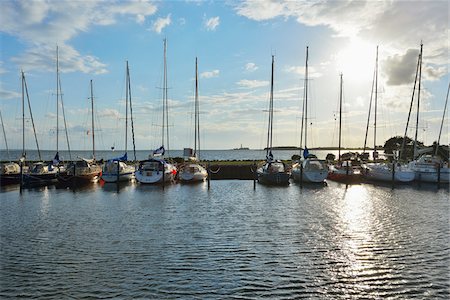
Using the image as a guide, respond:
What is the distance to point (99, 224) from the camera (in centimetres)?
2055

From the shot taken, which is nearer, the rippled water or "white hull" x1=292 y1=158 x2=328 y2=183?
the rippled water

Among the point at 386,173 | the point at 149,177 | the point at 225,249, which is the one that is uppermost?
the point at 386,173

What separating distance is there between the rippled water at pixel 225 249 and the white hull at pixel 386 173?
13.8 metres

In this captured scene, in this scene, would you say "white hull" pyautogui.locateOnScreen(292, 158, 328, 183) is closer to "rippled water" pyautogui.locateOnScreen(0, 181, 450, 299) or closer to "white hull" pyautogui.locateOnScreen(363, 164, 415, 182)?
"white hull" pyautogui.locateOnScreen(363, 164, 415, 182)

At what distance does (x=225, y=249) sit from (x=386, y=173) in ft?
113

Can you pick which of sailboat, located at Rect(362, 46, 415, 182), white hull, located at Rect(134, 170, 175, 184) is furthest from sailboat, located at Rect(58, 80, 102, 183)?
sailboat, located at Rect(362, 46, 415, 182)

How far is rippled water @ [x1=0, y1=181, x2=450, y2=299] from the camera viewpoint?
448 inches

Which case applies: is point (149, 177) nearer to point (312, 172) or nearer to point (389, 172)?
point (312, 172)

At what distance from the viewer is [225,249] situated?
1545 centimetres

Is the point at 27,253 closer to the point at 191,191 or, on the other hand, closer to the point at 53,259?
the point at 53,259

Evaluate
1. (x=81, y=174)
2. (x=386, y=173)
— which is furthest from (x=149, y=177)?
(x=386, y=173)

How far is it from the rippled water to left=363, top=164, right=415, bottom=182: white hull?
45.4 ft

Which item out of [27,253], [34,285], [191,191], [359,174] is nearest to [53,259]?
[27,253]

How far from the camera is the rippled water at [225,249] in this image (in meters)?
11.4
